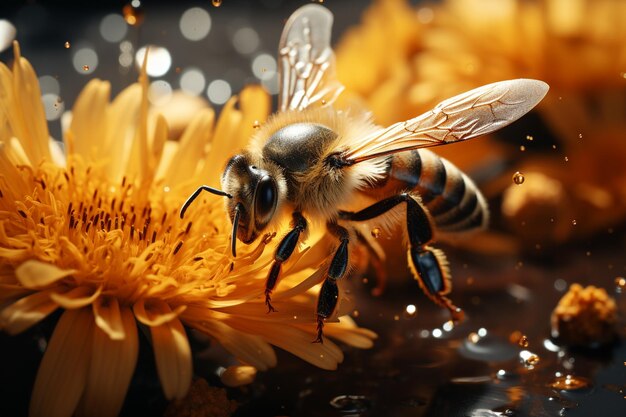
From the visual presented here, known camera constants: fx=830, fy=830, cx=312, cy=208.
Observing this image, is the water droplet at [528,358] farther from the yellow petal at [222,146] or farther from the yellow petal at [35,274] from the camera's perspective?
the yellow petal at [35,274]

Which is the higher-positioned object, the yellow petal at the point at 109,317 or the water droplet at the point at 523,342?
the water droplet at the point at 523,342

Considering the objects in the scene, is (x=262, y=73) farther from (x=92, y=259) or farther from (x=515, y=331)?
(x=92, y=259)

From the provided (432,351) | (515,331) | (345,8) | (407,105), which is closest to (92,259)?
(432,351)

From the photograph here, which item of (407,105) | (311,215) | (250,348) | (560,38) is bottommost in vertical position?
(250,348)

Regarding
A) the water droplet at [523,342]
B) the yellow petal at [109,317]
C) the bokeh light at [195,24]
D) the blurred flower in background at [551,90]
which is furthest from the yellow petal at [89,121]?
the bokeh light at [195,24]

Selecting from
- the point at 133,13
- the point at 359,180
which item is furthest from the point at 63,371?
the point at 133,13

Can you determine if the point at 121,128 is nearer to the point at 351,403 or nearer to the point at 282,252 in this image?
the point at 282,252

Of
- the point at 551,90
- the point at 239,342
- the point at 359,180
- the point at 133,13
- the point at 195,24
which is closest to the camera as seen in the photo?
the point at 239,342
